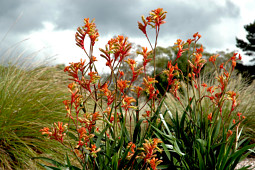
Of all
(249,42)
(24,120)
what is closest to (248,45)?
(249,42)

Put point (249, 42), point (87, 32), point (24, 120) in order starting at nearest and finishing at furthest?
point (87, 32) → point (24, 120) → point (249, 42)

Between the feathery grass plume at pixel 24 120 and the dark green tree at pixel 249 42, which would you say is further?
the dark green tree at pixel 249 42

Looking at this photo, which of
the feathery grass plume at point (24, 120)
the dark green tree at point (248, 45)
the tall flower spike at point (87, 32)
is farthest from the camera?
the dark green tree at point (248, 45)

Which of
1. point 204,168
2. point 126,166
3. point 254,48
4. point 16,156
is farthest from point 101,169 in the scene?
point 254,48

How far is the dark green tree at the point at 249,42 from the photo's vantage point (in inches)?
734

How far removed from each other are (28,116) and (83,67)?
1885mm

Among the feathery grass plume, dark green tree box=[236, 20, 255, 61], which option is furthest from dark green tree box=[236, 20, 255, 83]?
the feathery grass plume

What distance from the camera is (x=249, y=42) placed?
1908cm

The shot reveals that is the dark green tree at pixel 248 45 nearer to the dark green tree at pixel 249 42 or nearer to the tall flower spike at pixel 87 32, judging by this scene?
the dark green tree at pixel 249 42

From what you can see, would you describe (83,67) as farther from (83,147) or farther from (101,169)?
(101,169)

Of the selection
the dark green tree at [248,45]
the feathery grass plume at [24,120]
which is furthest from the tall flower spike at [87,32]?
the dark green tree at [248,45]

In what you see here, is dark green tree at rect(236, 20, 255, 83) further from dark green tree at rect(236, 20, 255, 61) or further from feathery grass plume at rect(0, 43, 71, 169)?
feathery grass plume at rect(0, 43, 71, 169)

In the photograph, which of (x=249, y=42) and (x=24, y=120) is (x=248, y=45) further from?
(x=24, y=120)

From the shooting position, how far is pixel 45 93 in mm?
3160
